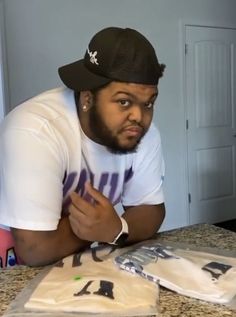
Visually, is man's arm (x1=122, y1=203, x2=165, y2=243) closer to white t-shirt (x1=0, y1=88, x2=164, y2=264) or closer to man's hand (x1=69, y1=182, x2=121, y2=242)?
white t-shirt (x1=0, y1=88, x2=164, y2=264)

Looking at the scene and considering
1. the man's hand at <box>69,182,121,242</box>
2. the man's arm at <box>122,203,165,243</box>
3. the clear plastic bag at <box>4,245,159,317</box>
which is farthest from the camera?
the man's arm at <box>122,203,165,243</box>

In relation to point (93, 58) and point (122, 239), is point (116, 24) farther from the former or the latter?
point (122, 239)

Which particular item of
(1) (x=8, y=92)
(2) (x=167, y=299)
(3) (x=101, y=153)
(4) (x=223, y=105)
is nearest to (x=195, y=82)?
(4) (x=223, y=105)

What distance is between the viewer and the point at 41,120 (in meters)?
0.98

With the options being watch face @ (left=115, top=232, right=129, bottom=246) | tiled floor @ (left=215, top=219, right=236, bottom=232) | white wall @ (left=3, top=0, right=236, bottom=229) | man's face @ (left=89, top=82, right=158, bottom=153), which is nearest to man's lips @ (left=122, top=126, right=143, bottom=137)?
man's face @ (left=89, top=82, right=158, bottom=153)

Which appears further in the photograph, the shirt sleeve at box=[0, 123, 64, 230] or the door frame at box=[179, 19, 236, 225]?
the door frame at box=[179, 19, 236, 225]

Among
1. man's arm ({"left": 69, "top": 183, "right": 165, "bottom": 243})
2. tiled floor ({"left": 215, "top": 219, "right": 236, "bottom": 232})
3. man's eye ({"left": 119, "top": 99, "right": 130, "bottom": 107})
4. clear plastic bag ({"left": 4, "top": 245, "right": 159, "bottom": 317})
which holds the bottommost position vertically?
tiled floor ({"left": 215, "top": 219, "right": 236, "bottom": 232})

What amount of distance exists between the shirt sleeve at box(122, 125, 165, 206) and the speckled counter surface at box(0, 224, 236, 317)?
0.11 m

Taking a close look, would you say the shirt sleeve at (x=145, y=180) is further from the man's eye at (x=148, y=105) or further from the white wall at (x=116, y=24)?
the white wall at (x=116, y=24)

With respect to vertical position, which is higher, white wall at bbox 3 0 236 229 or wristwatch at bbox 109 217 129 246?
white wall at bbox 3 0 236 229

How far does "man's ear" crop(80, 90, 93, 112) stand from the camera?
0.99m

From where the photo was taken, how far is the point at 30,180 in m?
0.91

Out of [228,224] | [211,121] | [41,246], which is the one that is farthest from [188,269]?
[228,224]

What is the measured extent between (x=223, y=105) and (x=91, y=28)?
1574 millimetres
